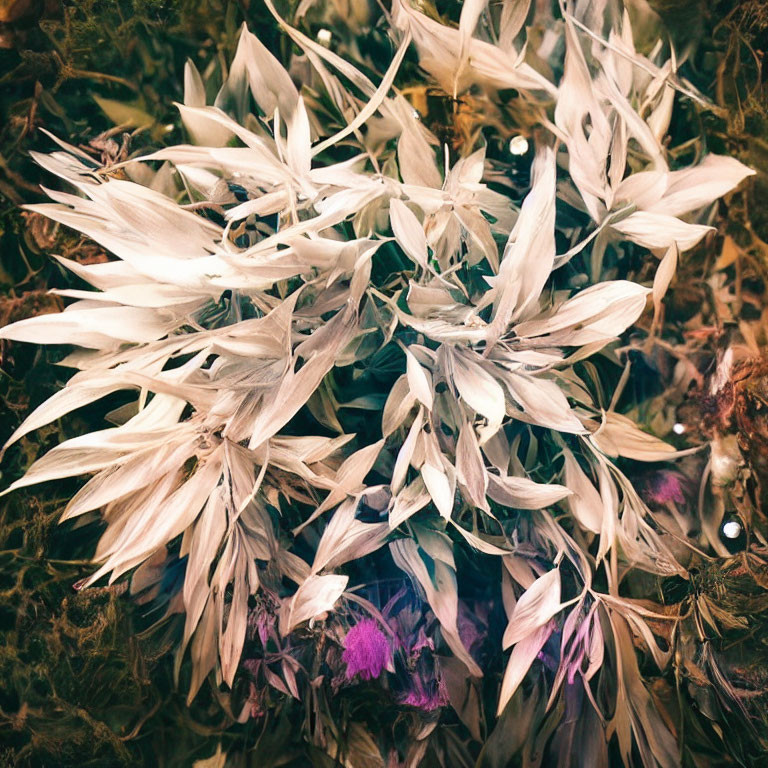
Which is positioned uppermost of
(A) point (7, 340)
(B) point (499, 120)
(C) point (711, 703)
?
(B) point (499, 120)

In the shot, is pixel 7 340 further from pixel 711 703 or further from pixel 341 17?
pixel 711 703

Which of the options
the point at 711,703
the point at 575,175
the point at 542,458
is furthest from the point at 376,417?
the point at 711,703

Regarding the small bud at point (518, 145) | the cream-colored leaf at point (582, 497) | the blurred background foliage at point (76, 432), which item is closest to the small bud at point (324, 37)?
the blurred background foliage at point (76, 432)

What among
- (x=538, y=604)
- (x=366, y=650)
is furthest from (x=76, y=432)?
(x=538, y=604)

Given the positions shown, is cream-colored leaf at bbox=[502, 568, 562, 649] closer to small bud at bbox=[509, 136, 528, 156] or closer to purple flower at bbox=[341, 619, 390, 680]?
purple flower at bbox=[341, 619, 390, 680]

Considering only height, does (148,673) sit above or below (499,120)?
below

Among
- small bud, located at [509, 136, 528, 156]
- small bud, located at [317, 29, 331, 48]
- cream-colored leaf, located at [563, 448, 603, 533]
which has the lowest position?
cream-colored leaf, located at [563, 448, 603, 533]

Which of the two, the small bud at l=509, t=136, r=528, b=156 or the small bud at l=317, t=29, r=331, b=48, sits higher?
the small bud at l=317, t=29, r=331, b=48

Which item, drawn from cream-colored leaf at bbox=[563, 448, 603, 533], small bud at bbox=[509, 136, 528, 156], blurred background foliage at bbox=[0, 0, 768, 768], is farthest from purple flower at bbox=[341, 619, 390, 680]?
small bud at bbox=[509, 136, 528, 156]
